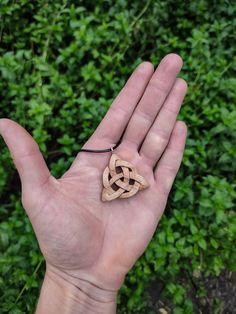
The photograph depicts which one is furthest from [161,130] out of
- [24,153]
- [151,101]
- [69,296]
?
[69,296]

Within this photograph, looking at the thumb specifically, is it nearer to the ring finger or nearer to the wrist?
the wrist

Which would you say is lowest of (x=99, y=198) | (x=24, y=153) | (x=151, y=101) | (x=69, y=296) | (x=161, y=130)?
(x=69, y=296)

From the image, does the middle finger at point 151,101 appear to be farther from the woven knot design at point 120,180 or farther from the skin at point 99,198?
the woven knot design at point 120,180

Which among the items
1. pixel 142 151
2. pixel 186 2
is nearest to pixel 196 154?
pixel 142 151

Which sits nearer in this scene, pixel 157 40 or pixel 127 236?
pixel 127 236

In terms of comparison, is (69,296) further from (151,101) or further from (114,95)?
(114,95)

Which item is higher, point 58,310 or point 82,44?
point 82,44

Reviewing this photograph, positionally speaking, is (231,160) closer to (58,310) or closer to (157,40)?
(157,40)

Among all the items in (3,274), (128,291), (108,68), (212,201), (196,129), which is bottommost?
(128,291)
